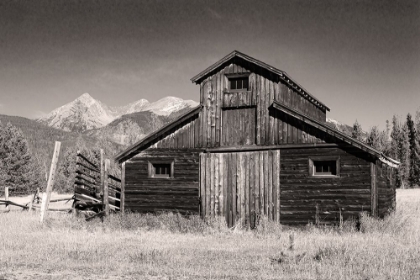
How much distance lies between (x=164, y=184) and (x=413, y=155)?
6470 cm

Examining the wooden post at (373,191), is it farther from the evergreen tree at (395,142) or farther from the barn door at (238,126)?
the evergreen tree at (395,142)

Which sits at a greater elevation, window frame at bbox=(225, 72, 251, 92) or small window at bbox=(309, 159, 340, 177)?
window frame at bbox=(225, 72, 251, 92)

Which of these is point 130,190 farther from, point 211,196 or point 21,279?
point 21,279

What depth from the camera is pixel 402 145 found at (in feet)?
247

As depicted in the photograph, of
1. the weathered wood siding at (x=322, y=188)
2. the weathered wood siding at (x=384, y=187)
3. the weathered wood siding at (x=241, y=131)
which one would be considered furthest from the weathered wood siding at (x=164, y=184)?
the weathered wood siding at (x=384, y=187)

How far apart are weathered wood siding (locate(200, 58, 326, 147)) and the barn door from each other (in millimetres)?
211

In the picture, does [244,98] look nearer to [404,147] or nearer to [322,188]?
[322,188]

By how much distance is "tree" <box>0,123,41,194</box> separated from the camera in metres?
52.8

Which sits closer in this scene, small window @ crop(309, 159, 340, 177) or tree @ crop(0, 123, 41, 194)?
small window @ crop(309, 159, 340, 177)

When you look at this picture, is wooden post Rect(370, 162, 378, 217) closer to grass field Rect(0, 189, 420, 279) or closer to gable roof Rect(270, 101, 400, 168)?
gable roof Rect(270, 101, 400, 168)

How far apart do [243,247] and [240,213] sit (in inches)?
180

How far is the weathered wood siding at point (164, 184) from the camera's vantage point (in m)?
19.2

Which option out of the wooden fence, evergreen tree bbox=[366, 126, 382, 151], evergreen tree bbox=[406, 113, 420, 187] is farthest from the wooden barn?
evergreen tree bbox=[406, 113, 420, 187]

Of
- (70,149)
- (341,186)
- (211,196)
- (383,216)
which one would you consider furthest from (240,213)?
(70,149)
